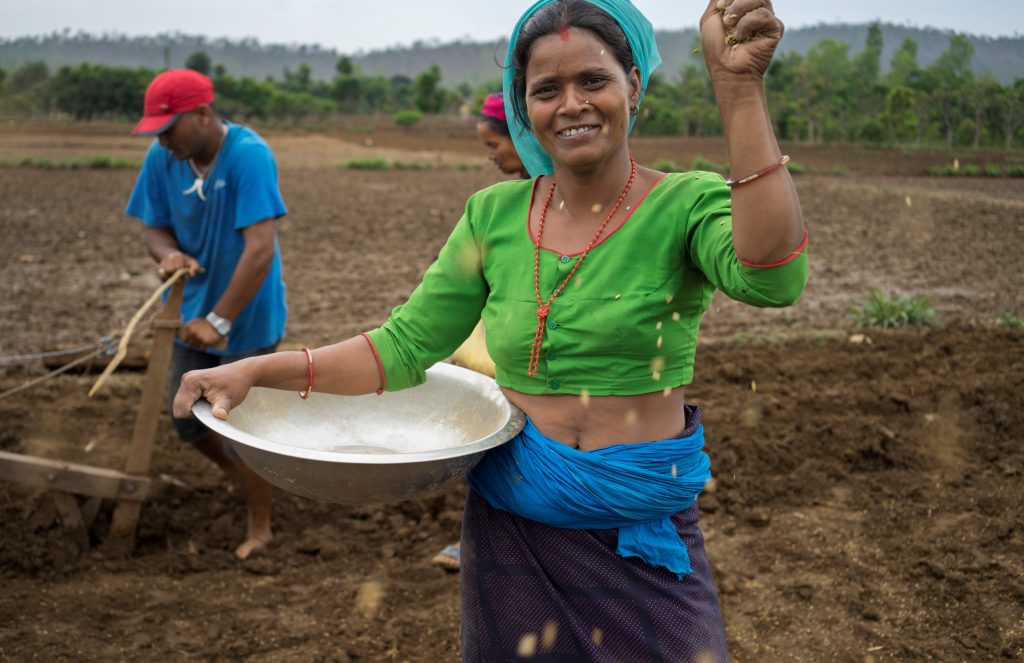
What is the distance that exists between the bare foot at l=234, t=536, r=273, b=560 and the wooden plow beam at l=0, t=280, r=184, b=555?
42 centimetres

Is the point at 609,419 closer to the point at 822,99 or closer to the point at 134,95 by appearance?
the point at 822,99

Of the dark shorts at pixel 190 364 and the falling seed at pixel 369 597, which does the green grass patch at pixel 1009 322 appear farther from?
the dark shorts at pixel 190 364

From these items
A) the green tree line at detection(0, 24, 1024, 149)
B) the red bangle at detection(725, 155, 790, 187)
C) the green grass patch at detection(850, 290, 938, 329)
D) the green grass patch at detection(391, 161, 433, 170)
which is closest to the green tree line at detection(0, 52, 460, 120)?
the green tree line at detection(0, 24, 1024, 149)

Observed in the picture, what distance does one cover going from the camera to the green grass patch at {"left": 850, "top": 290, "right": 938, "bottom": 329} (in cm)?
649

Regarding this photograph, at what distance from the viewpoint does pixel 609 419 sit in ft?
5.47

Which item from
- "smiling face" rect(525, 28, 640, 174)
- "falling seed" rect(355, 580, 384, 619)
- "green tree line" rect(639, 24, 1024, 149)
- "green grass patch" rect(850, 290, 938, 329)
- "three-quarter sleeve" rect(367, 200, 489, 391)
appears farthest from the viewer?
"green grass patch" rect(850, 290, 938, 329)

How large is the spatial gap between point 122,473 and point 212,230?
99cm

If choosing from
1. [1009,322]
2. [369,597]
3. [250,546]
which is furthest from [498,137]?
[1009,322]

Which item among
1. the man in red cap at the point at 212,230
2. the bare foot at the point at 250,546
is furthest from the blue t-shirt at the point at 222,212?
the bare foot at the point at 250,546

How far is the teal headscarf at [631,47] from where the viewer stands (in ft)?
5.20

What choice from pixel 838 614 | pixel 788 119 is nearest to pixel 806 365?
pixel 838 614

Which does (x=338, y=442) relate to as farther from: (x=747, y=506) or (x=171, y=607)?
(x=747, y=506)

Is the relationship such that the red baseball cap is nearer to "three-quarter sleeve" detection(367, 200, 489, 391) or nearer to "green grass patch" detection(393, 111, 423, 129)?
"three-quarter sleeve" detection(367, 200, 489, 391)

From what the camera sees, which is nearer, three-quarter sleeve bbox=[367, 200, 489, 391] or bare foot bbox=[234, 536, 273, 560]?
three-quarter sleeve bbox=[367, 200, 489, 391]
